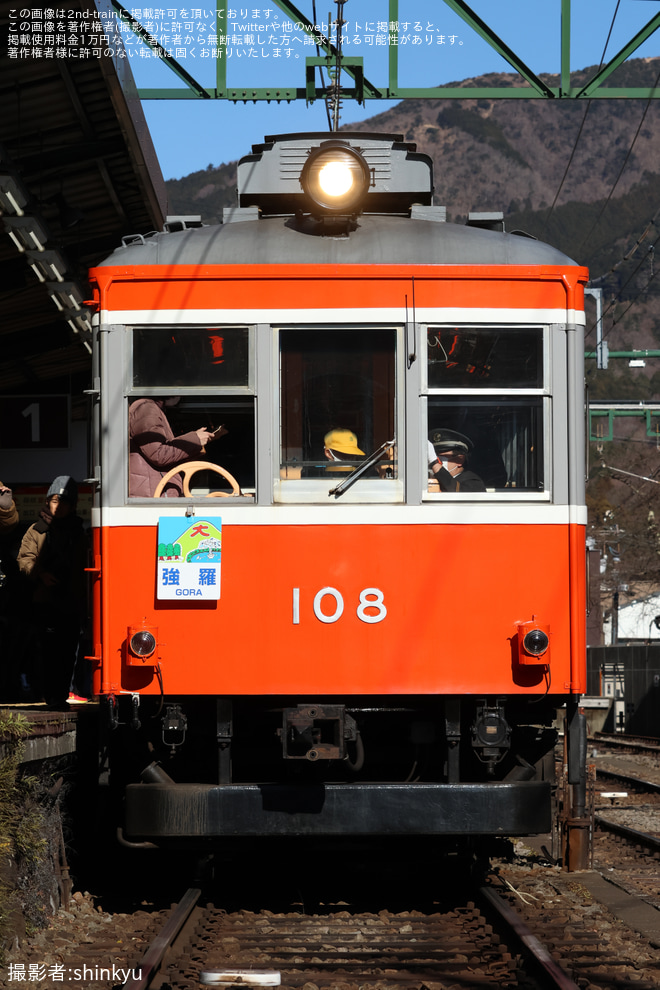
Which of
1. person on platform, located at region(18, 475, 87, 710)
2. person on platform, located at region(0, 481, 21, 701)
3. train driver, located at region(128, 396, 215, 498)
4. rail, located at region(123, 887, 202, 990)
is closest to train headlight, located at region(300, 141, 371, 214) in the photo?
train driver, located at region(128, 396, 215, 498)

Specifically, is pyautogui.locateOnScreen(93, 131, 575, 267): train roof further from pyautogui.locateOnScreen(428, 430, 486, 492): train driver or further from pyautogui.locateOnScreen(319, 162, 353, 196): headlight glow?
pyautogui.locateOnScreen(428, 430, 486, 492): train driver

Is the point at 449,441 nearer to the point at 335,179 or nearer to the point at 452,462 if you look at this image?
the point at 452,462

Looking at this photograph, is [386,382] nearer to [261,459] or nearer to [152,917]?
[261,459]

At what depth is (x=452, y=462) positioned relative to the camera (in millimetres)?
6117

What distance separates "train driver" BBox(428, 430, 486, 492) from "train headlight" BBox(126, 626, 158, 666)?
5.11 feet

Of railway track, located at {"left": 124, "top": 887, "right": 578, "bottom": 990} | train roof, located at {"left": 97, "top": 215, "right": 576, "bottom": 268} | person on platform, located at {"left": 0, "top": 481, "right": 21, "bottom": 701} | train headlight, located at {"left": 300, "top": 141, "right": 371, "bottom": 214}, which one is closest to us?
railway track, located at {"left": 124, "top": 887, "right": 578, "bottom": 990}

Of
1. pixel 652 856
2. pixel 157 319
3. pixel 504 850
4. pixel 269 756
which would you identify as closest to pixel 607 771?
pixel 652 856

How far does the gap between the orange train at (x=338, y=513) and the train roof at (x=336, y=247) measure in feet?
0.05

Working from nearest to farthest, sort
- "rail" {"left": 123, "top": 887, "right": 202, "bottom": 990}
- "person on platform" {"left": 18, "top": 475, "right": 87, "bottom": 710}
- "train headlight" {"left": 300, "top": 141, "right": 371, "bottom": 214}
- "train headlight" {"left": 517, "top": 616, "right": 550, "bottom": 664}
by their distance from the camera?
"rail" {"left": 123, "top": 887, "right": 202, "bottom": 990}
"train headlight" {"left": 517, "top": 616, "right": 550, "bottom": 664}
"train headlight" {"left": 300, "top": 141, "right": 371, "bottom": 214}
"person on platform" {"left": 18, "top": 475, "right": 87, "bottom": 710}

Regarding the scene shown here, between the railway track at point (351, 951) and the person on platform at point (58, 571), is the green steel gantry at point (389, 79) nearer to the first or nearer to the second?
the person on platform at point (58, 571)

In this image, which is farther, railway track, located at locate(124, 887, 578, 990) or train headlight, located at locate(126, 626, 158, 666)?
train headlight, located at locate(126, 626, 158, 666)

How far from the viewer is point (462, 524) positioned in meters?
6.04

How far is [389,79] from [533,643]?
277 inches

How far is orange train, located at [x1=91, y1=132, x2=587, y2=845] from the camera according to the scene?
5.93 metres
